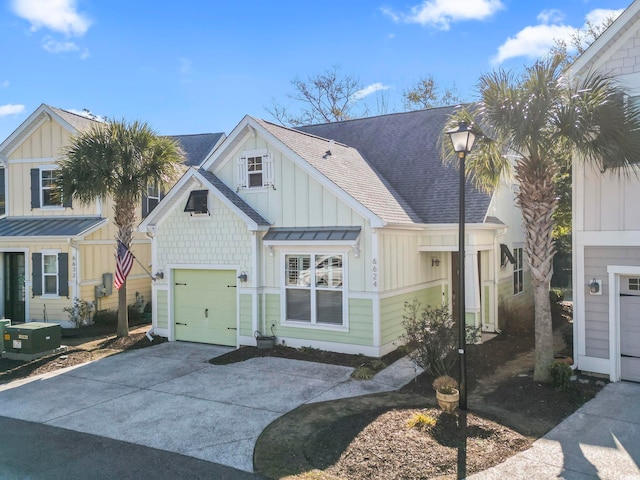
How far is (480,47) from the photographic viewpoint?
1553 centimetres

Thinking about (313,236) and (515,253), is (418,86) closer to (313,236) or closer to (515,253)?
(515,253)

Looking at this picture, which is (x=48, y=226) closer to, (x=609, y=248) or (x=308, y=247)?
(x=308, y=247)

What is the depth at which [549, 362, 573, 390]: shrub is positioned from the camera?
28.3ft

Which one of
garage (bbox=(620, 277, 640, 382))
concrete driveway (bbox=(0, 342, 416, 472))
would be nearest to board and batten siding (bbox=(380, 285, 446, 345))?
concrete driveway (bbox=(0, 342, 416, 472))

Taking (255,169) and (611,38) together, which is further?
(255,169)

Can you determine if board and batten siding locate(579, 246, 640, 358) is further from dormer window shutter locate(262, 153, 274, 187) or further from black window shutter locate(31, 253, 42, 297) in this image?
black window shutter locate(31, 253, 42, 297)

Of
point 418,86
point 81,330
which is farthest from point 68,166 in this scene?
point 418,86

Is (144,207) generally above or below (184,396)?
above

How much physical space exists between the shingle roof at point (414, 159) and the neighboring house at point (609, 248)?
3198 mm

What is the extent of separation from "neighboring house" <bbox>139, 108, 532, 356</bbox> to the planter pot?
377 centimetres

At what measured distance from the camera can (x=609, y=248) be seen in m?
A: 9.34

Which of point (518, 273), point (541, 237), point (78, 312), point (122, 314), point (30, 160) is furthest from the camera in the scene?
point (30, 160)

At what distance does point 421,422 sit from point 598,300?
4.96 m

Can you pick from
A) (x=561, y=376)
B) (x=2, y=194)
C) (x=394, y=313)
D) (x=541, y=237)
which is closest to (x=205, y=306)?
(x=394, y=313)
